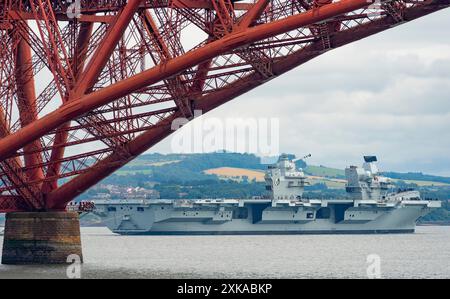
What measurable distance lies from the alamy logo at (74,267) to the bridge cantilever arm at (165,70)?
6.17 metres

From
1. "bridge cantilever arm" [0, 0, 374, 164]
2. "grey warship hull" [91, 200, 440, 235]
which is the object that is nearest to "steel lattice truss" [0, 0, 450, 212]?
"bridge cantilever arm" [0, 0, 374, 164]

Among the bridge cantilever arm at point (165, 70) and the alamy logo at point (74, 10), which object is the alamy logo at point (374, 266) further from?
the alamy logo at point (74, 10)

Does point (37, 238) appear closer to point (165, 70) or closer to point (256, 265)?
point (256, 265)

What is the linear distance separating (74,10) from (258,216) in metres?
89.5

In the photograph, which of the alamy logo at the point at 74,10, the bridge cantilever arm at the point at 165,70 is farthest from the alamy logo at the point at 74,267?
the alamy logo at the point at 74,10

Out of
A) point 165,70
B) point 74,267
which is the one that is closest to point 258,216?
point 74,267

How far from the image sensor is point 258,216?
453ft

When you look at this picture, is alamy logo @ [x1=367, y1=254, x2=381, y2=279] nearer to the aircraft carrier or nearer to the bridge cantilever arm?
the bridge cantilever arm

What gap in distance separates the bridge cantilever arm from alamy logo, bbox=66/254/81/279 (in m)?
6.17

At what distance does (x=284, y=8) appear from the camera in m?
43.8

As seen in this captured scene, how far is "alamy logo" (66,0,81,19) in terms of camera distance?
A: 4975 cm
